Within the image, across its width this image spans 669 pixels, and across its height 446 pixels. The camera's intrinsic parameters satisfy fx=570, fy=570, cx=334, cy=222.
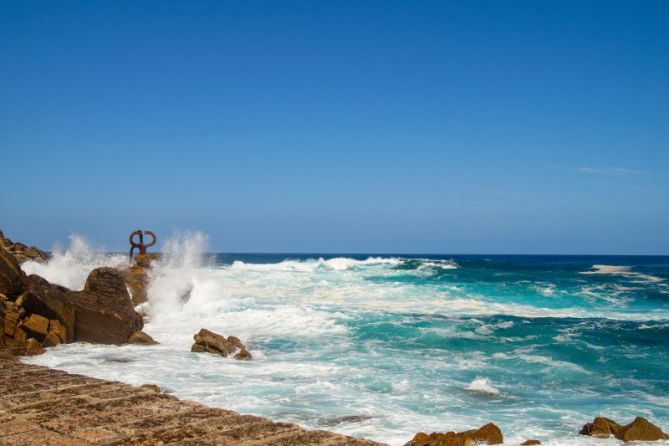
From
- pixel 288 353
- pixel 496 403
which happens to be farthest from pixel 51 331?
pixel 496 403

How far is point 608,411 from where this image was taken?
25.3 feet

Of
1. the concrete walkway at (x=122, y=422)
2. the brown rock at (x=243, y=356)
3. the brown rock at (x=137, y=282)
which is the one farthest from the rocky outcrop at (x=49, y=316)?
the brown rock at (x=137, y=282)

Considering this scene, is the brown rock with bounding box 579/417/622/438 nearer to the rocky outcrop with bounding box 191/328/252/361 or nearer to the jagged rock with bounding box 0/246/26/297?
the rocky outcrop with bounding box 191/328/252/361

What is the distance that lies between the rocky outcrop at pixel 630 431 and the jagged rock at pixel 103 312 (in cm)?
869

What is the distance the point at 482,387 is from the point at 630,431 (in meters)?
3.00

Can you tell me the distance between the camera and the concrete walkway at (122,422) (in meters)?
4.27

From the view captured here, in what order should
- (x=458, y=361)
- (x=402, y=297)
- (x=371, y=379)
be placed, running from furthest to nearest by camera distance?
(x=402, y=297), (x=458, y=361), (x=371, y=379)

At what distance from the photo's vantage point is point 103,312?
11.4m

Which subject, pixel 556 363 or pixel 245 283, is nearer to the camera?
pixel 556 363

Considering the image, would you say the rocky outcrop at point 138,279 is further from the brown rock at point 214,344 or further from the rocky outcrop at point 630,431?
the rocky outcrop at point 630,431

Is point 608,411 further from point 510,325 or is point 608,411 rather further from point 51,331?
point 51,331

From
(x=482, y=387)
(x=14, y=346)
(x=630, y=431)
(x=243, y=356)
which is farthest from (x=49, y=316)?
(x=630, y=431)

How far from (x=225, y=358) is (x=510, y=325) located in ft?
28.1

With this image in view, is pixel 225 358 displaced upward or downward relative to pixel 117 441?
downward
